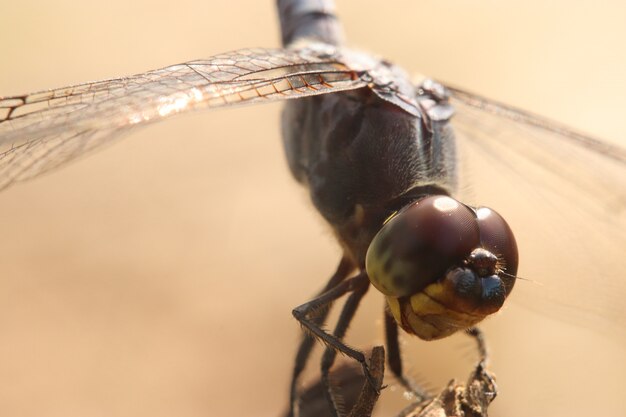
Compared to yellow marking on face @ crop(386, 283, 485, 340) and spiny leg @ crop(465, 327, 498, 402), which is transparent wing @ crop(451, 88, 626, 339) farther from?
yellow marking on face @ crop(386, 283, 485, 340)

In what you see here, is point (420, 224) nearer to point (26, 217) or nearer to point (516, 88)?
point (26, 217)

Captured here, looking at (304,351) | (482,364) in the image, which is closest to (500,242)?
(482,364)

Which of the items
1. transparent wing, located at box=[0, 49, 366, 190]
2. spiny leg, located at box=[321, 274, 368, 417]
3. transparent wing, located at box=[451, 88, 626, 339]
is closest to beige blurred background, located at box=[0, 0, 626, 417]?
spiny leg, located at box=[321, 274, 368, 417]

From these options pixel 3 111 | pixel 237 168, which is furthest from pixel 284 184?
pixel 3 111

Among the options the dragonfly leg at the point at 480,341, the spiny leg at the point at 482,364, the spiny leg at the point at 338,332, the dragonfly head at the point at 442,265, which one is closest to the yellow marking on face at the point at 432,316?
the dragonfly head at the point at 442,265

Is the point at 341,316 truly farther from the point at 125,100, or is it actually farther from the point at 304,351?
the point at 125,100

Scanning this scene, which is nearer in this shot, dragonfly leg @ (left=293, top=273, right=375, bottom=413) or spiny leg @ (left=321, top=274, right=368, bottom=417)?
dragonfly leg @ (left=293, top=273, right=375, bottom=413)

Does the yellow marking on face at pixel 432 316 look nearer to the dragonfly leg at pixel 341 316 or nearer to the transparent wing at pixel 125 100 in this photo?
the dragonfly leg at pixel 341 316
